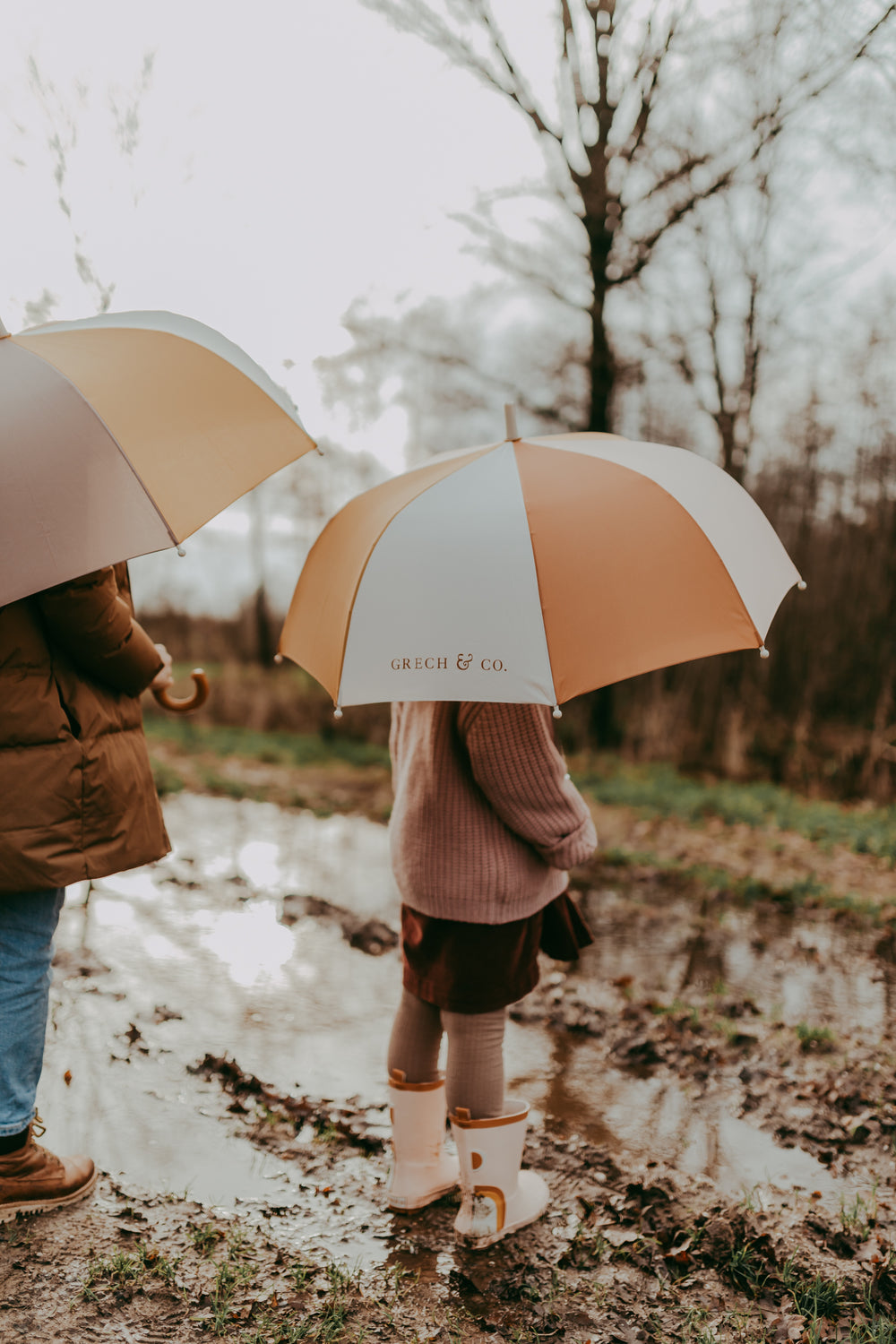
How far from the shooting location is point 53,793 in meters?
2.32

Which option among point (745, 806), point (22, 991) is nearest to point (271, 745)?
point (745, 806)

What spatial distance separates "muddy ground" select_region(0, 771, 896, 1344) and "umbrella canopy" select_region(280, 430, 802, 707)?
142cm

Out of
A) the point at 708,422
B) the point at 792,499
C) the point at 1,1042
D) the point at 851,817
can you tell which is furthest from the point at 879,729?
the point at 1,1042

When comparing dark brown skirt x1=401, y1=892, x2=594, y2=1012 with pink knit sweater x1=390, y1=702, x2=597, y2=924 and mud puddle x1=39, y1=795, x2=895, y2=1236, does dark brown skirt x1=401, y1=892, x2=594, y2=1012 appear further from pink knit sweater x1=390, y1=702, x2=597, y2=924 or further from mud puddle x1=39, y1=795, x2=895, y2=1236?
mud puddle x1=39, y1=795, x2=895, y2=1236

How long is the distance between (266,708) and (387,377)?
12.9 ft

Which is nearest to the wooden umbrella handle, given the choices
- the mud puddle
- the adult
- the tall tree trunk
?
the adult

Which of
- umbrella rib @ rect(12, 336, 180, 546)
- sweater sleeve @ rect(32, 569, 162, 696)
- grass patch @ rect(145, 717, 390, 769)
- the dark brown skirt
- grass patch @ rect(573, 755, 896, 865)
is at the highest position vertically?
umbrella rib @ rect(12, 336, 180, 546)

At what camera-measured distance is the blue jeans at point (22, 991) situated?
2.42 metres

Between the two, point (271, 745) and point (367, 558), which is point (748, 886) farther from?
point (271, 745)

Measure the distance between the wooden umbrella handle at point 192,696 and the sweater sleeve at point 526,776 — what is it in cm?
82

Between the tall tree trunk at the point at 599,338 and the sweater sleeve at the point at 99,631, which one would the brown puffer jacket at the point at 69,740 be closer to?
the sweater sleeve at the point at 99,631

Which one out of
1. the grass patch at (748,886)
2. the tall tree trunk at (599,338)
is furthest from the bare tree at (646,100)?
the grass patch at (748,886)

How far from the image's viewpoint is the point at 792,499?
10758mm

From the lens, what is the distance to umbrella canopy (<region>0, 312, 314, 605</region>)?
200cm
